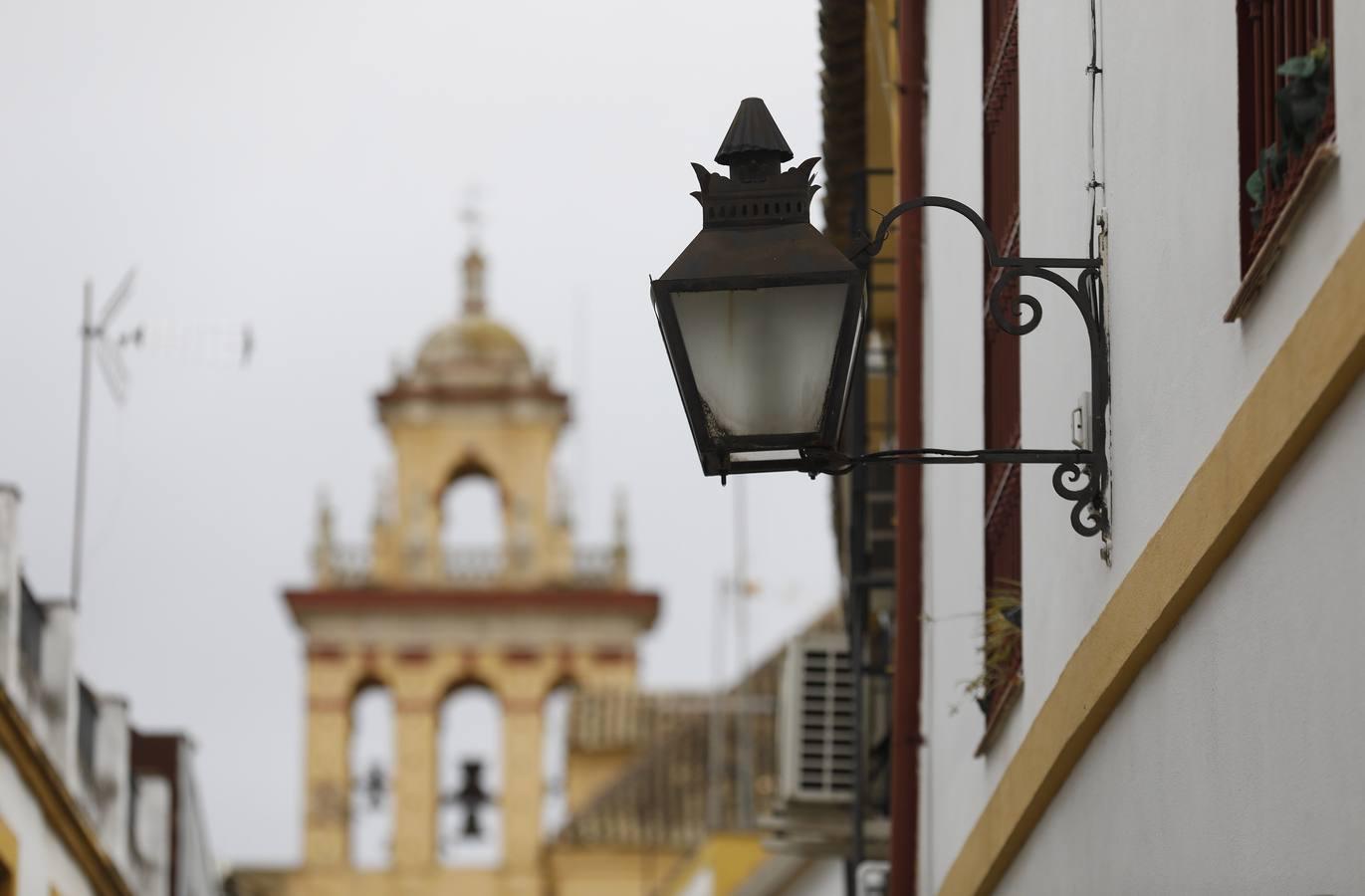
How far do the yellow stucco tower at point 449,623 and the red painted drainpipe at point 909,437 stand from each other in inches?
1513

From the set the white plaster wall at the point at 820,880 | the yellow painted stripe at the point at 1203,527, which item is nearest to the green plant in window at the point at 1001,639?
the yellow painted stripe at the point at 1203,527

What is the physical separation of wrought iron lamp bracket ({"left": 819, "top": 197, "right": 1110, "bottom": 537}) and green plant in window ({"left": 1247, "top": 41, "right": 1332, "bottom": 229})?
895mm

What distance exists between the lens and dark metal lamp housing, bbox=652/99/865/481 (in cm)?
580

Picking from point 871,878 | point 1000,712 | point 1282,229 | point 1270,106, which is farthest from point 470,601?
point 1282,229

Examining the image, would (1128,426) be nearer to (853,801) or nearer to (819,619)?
(853,801)

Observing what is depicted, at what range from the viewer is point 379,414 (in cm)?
5238

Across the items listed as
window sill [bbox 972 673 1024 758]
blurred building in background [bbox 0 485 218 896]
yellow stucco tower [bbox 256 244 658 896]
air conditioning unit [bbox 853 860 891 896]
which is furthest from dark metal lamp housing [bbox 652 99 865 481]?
yellow stucco tower [bbox 256 244 658 896]

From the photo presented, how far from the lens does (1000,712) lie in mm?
8602

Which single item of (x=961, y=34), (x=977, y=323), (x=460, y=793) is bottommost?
(x=460, y=793)

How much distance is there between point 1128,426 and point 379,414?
46.5 m

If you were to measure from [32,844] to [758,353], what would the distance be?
10459 mm

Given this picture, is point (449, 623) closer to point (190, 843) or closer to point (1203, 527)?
point (190, 843)

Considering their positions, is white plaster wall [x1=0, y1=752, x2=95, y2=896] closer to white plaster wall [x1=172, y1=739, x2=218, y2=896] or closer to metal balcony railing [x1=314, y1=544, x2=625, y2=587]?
white plaster wall [x1=172, y1=739, x2=218, y2=896]

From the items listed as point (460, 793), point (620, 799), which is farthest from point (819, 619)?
point (460, 793)
